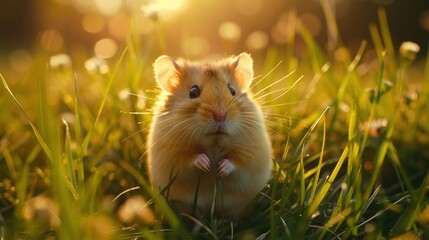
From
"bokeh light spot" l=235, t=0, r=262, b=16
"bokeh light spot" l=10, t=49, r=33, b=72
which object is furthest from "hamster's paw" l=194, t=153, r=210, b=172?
"bokeh light spot" l=235, t=0, r=262, b=16

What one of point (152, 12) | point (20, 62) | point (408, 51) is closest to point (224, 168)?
point (152, 12)

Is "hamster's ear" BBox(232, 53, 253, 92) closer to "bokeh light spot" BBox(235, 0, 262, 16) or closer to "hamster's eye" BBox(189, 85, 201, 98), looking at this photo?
"hamster's eye" BBox(189, 85, 201, 98)

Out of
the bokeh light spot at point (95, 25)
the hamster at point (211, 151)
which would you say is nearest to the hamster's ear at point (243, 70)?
the hamster at point (211, 151)

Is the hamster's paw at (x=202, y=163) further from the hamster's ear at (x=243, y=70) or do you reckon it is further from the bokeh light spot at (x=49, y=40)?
the bokeh light spot at (x=49, y=40)

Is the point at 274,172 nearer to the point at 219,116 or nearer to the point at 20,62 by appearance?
the point at 219,116

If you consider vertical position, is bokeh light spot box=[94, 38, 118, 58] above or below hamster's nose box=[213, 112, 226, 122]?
below

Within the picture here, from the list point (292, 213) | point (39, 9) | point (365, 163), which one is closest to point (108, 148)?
point (292, 213)
